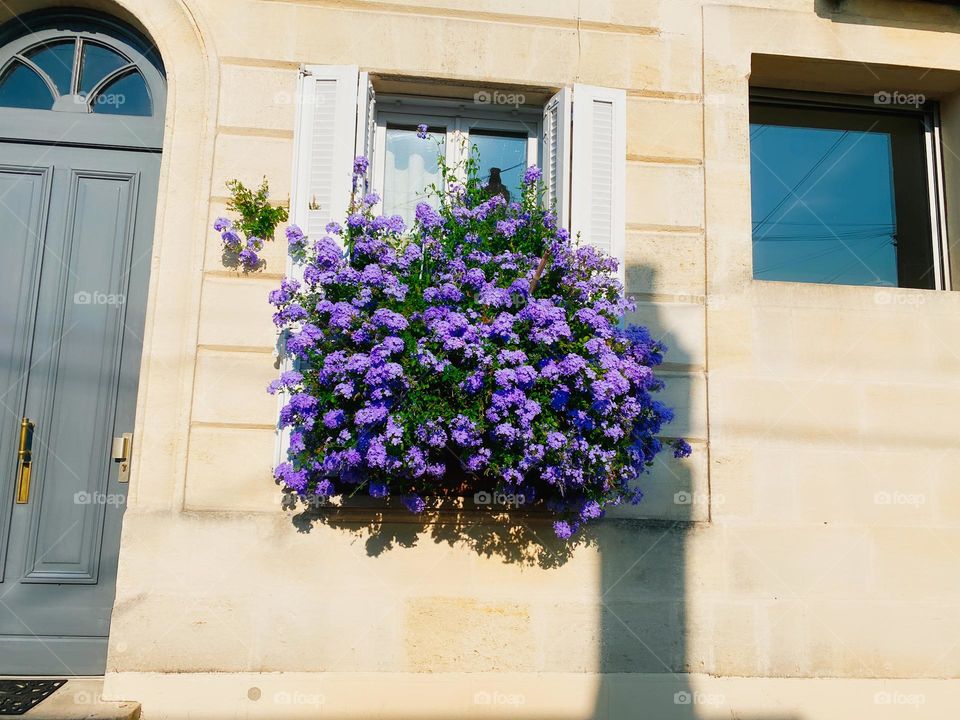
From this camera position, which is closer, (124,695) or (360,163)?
(124,695)

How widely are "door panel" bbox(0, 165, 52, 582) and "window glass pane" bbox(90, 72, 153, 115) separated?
1.54 feet

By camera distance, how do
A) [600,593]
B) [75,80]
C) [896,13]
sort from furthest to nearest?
[896,13] → [75,80] → [600,593]

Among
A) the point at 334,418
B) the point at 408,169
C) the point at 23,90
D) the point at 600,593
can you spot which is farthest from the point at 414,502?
the point at 23,90

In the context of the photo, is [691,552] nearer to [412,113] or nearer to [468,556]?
[468,556]

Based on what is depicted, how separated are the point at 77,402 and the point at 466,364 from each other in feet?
7.24

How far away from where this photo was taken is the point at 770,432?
4199mm

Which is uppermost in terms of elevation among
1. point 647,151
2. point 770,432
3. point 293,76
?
point 293,76

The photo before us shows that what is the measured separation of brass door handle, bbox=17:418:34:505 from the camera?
158 inches

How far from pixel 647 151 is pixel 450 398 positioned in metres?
1.96

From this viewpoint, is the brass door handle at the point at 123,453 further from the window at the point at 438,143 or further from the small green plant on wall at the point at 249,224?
the window at the point at 438,143

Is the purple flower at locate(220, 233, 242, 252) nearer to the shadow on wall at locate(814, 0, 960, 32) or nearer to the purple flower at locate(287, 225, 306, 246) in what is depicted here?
the purple flower at locate(287, 225, 306, 246)

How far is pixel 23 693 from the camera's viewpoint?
3.70 meters

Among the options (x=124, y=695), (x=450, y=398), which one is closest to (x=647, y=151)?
(x=450, y=398)

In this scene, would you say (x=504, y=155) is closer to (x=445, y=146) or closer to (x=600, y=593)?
(x=445, y=146)
